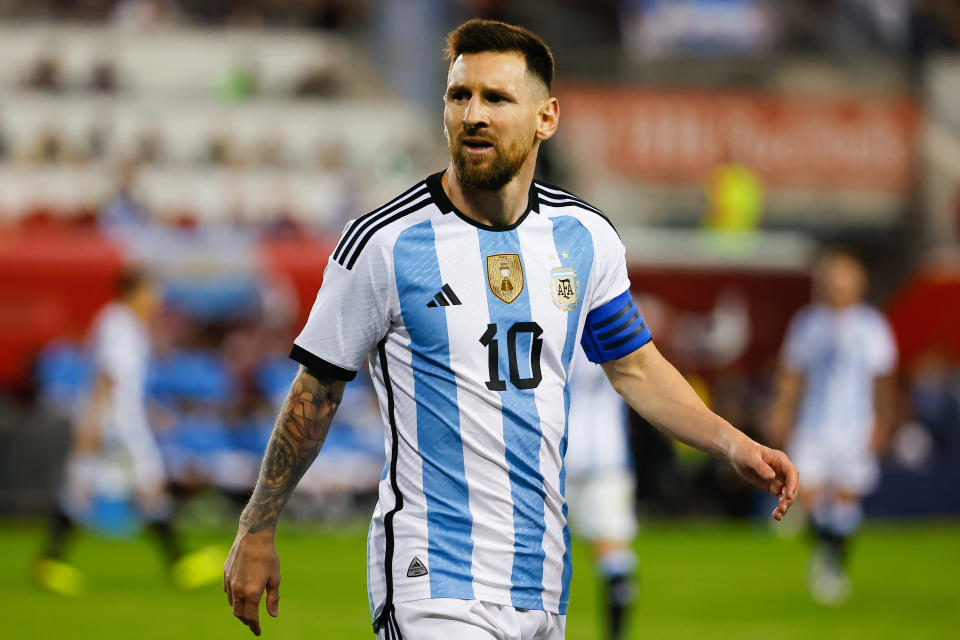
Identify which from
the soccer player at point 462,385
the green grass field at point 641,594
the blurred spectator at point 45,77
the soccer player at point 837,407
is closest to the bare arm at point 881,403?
the soccer player at point 837,407

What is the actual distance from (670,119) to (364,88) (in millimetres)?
5116

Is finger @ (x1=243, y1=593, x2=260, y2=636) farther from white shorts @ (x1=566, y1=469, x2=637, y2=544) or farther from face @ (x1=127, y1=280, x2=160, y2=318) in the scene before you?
face @ (x1=127, y1=280, x2=160, y2=318)

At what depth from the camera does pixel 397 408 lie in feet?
13.1

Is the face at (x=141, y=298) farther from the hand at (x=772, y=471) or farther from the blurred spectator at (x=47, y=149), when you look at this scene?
the blurred spectator at (x=47, y=149)

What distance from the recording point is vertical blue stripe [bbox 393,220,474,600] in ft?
12.8

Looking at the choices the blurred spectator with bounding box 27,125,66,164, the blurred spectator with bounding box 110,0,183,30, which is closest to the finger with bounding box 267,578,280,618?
the blurred spectator with bounding box 27,125,66,164

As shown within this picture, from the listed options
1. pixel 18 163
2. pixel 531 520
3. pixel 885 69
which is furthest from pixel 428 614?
pixel 885 69

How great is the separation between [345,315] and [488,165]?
537mm

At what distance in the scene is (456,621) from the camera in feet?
12.5

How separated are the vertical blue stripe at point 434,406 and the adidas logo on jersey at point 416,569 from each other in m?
0.02

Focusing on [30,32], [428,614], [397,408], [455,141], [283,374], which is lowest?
[283,374]

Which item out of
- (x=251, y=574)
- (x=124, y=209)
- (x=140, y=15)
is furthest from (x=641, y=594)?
(x=140, y=15)

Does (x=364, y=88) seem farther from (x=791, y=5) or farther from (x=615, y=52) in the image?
Result: (x=791, y=5)

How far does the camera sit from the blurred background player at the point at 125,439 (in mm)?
11492
